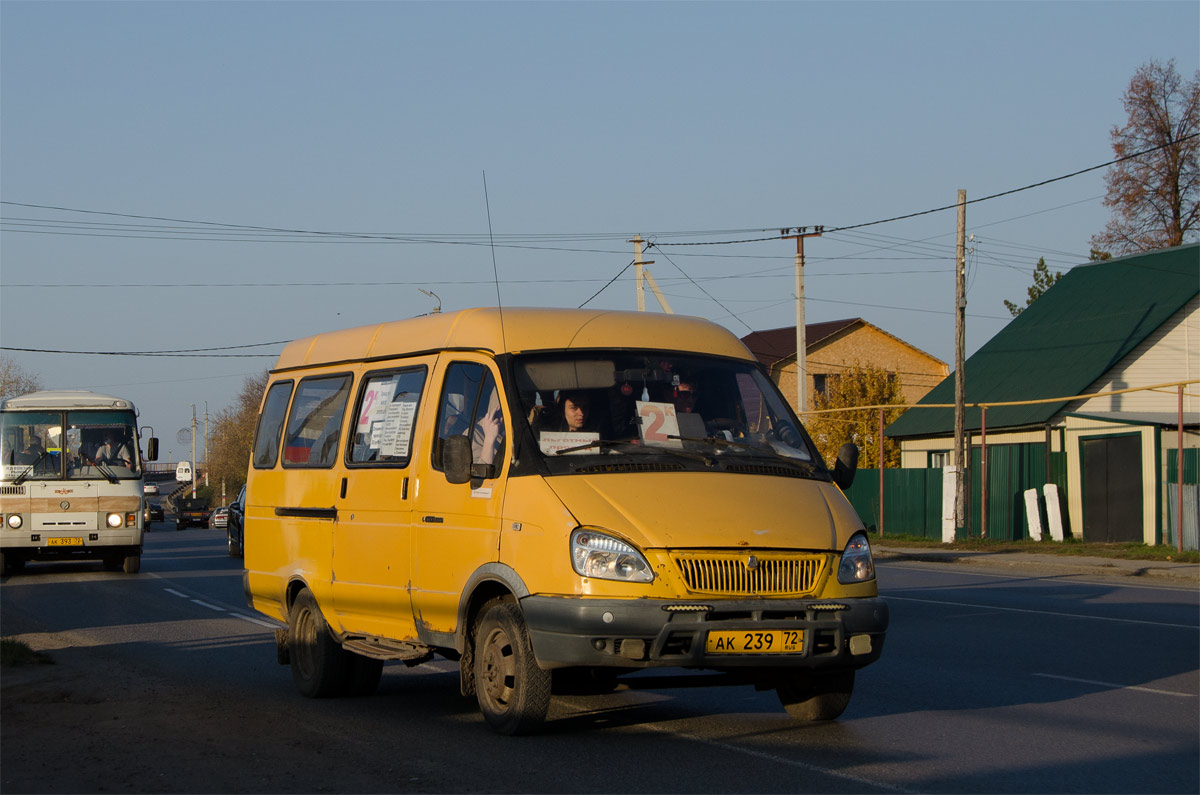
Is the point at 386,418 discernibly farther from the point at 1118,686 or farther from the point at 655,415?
the point at 1118,686

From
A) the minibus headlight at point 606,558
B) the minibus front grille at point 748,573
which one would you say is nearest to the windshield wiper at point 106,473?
the minibus headlight at point 606,558

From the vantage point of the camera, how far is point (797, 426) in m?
8.59

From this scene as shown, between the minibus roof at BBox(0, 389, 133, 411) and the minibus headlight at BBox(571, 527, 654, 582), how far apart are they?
65.5 feet

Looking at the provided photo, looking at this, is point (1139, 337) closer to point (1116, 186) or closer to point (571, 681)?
point (1116, 186)

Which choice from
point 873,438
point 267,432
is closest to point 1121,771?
point 267,432

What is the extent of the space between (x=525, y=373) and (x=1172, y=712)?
4.68m

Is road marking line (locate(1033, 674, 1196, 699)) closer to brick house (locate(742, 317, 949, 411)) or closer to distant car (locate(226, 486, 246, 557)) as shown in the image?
distant car (locate(226, 486, 246, 557))

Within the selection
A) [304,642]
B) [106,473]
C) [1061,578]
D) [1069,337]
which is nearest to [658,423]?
[304,642]

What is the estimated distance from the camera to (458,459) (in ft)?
26.2

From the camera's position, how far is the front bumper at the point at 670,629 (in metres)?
7.02

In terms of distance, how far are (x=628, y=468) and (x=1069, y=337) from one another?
34.0m

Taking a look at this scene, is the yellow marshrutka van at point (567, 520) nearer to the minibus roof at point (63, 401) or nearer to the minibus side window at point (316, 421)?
the minibus side window at point (316, 421)

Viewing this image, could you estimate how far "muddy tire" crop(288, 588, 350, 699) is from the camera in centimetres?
965

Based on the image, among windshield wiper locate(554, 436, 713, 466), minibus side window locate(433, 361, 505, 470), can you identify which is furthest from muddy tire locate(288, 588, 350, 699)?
windshield wiper locate(554, 436, 713, 466)
